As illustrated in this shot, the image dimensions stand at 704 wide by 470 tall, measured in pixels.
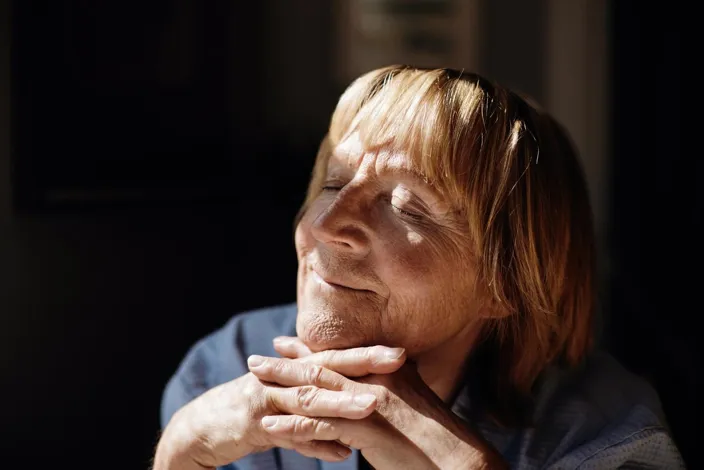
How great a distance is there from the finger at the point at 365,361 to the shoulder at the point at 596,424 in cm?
28

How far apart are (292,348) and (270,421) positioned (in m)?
0.11

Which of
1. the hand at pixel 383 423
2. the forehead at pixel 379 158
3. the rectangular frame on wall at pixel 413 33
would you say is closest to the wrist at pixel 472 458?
the hand at pixel 383 423

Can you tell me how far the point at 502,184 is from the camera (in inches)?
39.5

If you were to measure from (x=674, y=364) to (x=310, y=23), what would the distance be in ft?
7.16

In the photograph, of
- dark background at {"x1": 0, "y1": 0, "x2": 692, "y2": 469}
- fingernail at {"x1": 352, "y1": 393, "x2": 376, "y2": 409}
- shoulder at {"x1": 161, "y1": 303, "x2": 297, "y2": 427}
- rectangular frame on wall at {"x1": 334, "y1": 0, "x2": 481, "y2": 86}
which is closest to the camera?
fingernail at {"x1": 352, "y1": 393, "x2": 376, "y2": 409}

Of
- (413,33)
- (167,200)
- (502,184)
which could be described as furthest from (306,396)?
(413,33)

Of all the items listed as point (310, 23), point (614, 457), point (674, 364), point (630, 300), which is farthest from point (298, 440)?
point (310, 23)

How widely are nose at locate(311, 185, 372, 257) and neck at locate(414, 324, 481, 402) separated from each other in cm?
20

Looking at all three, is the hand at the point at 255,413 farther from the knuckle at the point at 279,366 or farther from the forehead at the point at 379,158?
the forehead at the point at 379,158

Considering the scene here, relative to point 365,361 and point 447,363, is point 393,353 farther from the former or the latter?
point 447,363

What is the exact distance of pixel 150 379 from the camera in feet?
7.10

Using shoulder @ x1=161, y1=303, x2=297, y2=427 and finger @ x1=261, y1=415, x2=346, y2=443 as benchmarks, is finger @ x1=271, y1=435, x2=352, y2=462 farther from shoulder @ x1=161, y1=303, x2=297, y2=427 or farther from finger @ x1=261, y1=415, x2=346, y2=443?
shoulder @ x1=161, y1=303, x2=297, y2=427

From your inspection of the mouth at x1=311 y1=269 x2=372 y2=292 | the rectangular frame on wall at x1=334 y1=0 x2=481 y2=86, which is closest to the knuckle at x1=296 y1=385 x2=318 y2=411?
the mouth at x1=311 y1=269 x2=372 y2=292

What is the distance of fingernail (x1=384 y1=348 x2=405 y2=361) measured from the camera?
94 cm
